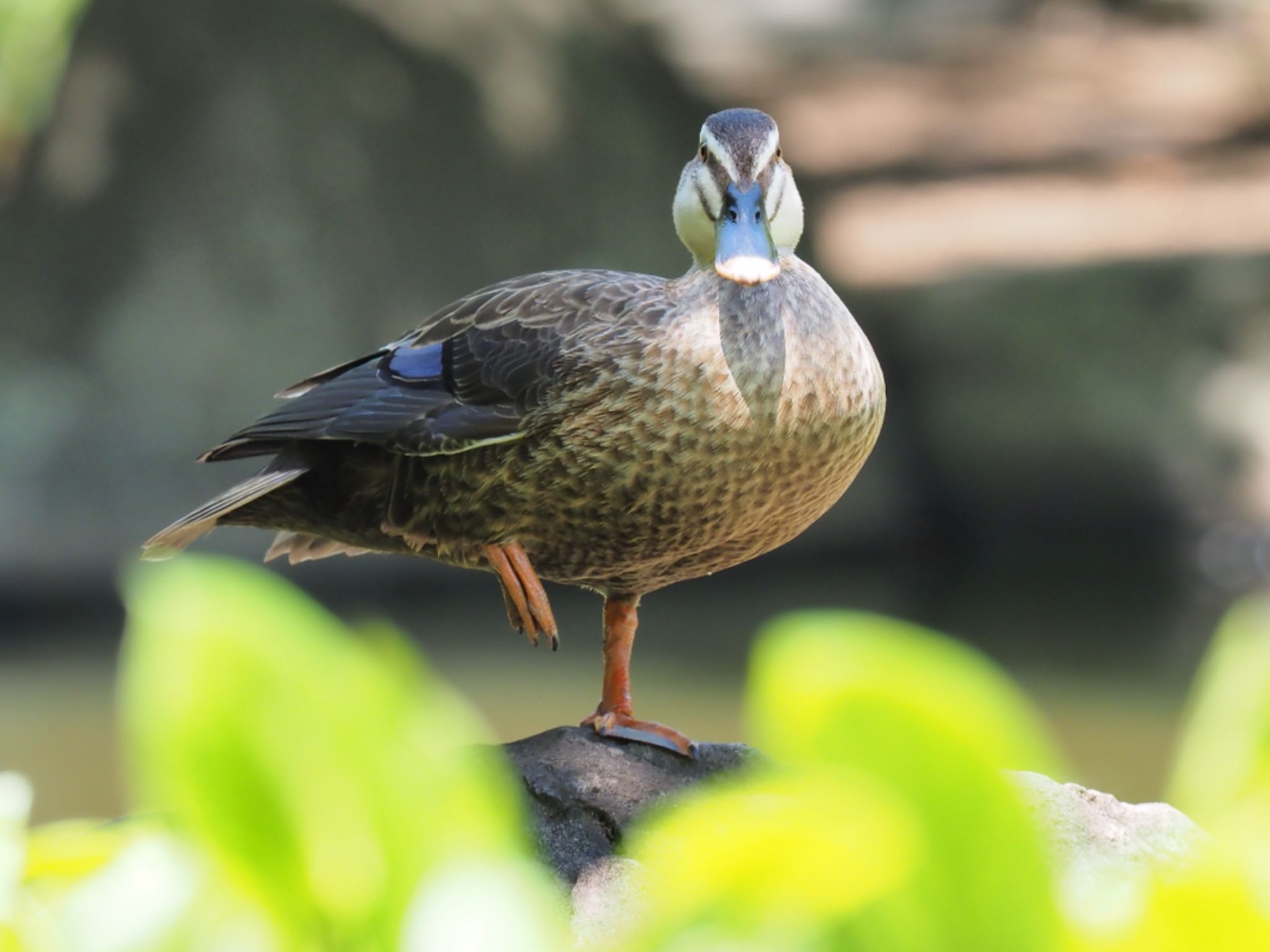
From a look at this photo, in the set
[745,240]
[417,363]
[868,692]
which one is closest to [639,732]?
[417,363]

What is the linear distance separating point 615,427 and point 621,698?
61 cm

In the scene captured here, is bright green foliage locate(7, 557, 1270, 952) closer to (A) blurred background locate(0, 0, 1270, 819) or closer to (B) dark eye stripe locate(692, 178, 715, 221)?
(B) dark eye stripe locate(692, 178, 715, 221)

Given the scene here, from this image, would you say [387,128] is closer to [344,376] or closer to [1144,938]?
[344,376]

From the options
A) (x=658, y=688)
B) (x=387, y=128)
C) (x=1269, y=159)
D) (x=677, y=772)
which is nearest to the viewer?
(x=677, y=772)

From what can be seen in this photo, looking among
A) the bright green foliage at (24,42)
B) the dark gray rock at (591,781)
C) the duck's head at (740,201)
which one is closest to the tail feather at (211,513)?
the dark gray rock at (591,781)

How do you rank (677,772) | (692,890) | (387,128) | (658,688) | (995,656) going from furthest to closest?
1. (387,128)
2. (995,656)
3. (658,688)
4. (677,772)
5. (692,890)

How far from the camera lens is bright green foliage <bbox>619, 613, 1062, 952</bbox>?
48 centimetres

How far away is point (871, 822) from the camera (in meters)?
0.48

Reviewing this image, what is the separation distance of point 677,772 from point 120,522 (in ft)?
17.4

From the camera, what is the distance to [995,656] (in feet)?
23.0

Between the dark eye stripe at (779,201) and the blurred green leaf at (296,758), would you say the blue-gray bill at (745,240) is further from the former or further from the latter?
the blurred green leaf at (296,758)

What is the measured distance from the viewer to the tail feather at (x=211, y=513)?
2.55 metres

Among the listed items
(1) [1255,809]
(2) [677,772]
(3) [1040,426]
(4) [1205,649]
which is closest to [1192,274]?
(3) [1040,426]

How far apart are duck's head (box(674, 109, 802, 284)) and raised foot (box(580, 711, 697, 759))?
0.78 m
